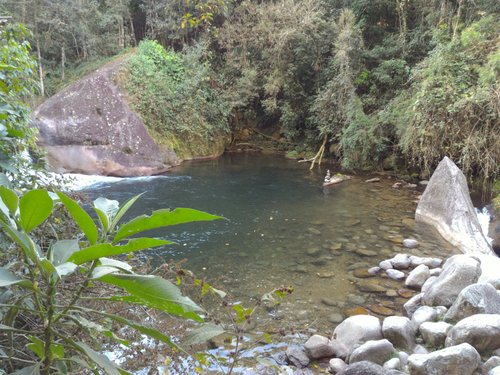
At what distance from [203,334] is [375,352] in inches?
105

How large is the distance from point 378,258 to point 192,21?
4280 millimetres

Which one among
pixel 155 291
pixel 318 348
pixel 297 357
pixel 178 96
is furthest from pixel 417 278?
pixel 178 96

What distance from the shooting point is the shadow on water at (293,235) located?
4.28 m

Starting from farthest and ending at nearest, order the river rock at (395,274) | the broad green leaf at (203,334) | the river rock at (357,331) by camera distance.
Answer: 1. the river rock at (395,274)
2. the river rock at (357,331)
3. the broad green leaf at (203,334)

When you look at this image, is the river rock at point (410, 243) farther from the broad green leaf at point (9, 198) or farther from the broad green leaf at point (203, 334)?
the broad green leaf at point (9, 198)

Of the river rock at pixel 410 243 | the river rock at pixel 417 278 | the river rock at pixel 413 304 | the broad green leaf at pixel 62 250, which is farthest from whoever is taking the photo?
the river rock at pixel 410 243

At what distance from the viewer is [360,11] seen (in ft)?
37.3

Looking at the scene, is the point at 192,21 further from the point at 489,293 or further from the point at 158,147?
the point at 158,147

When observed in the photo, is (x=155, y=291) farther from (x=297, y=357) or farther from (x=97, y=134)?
(x=97, y=134)

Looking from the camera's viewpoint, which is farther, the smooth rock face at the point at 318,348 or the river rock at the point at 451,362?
the smooth rock face at the point at 318,348

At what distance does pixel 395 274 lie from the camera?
4.69m

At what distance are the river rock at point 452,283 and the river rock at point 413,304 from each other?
0.17 ft

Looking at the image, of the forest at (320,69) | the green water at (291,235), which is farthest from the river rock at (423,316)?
the forest at (320,69)

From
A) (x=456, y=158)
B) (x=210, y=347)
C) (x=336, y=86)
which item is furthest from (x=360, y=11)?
(x=210, y=347)
